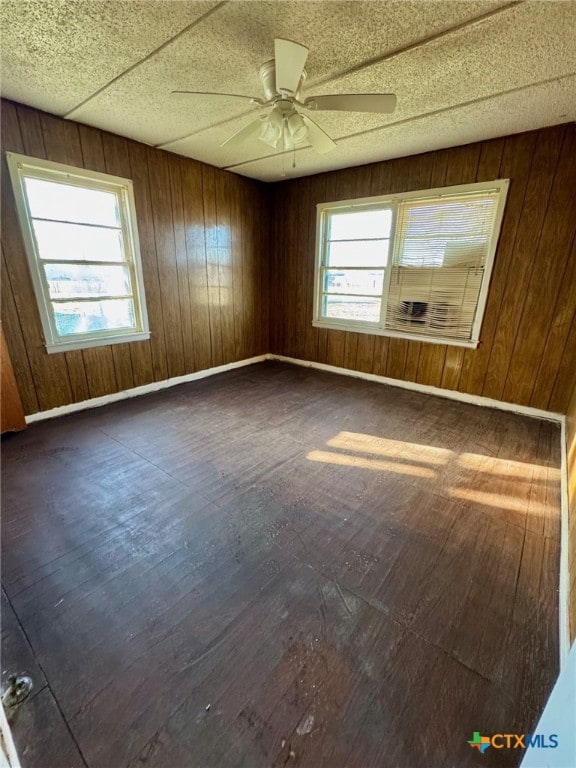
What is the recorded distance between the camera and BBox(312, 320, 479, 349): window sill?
11.6 feet

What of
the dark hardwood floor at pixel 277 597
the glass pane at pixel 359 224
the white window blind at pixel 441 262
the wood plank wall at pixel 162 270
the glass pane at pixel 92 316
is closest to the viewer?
the dark hardwood floor at pixel 277 597

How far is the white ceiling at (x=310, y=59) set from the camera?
157cm

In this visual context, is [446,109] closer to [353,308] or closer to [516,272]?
[516,272]

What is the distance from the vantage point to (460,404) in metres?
3.57

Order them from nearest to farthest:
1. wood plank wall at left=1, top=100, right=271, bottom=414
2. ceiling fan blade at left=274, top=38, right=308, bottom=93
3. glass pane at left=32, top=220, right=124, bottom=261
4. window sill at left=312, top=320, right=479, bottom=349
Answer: ceiling fan blade at left=274, top=38, right=308, bottom=93, wood plank wall at left=1, top=100, right=271, bottom=414, glass pane at left=32, top=220, right=124, bottom=261, window sill at left=312, top=320, right=479, bottom=349

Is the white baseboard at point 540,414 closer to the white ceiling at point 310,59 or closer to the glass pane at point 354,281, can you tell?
the glass pane at point 354,281

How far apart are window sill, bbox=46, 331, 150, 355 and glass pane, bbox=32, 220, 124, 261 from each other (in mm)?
770

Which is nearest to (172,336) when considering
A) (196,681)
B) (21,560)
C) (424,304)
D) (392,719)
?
(21,560)

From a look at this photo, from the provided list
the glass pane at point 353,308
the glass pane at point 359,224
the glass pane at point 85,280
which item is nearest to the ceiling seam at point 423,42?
the glass pane at point 359,224

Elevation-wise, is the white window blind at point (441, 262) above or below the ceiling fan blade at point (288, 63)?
below

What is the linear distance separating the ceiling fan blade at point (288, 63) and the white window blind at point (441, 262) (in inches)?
88.7

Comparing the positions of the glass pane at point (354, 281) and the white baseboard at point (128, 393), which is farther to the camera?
the glass pane at point (354, 281)

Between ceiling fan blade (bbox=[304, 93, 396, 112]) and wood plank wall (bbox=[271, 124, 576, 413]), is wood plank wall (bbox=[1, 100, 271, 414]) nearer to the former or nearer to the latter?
wood plank wall (bbox=[271, 124, 576, 413])

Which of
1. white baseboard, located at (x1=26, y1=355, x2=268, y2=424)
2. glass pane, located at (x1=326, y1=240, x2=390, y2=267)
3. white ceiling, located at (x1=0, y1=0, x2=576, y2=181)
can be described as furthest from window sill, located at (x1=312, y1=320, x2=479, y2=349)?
white ceiling, located at (x1=0, y1=0, x2=576, y2=181)
